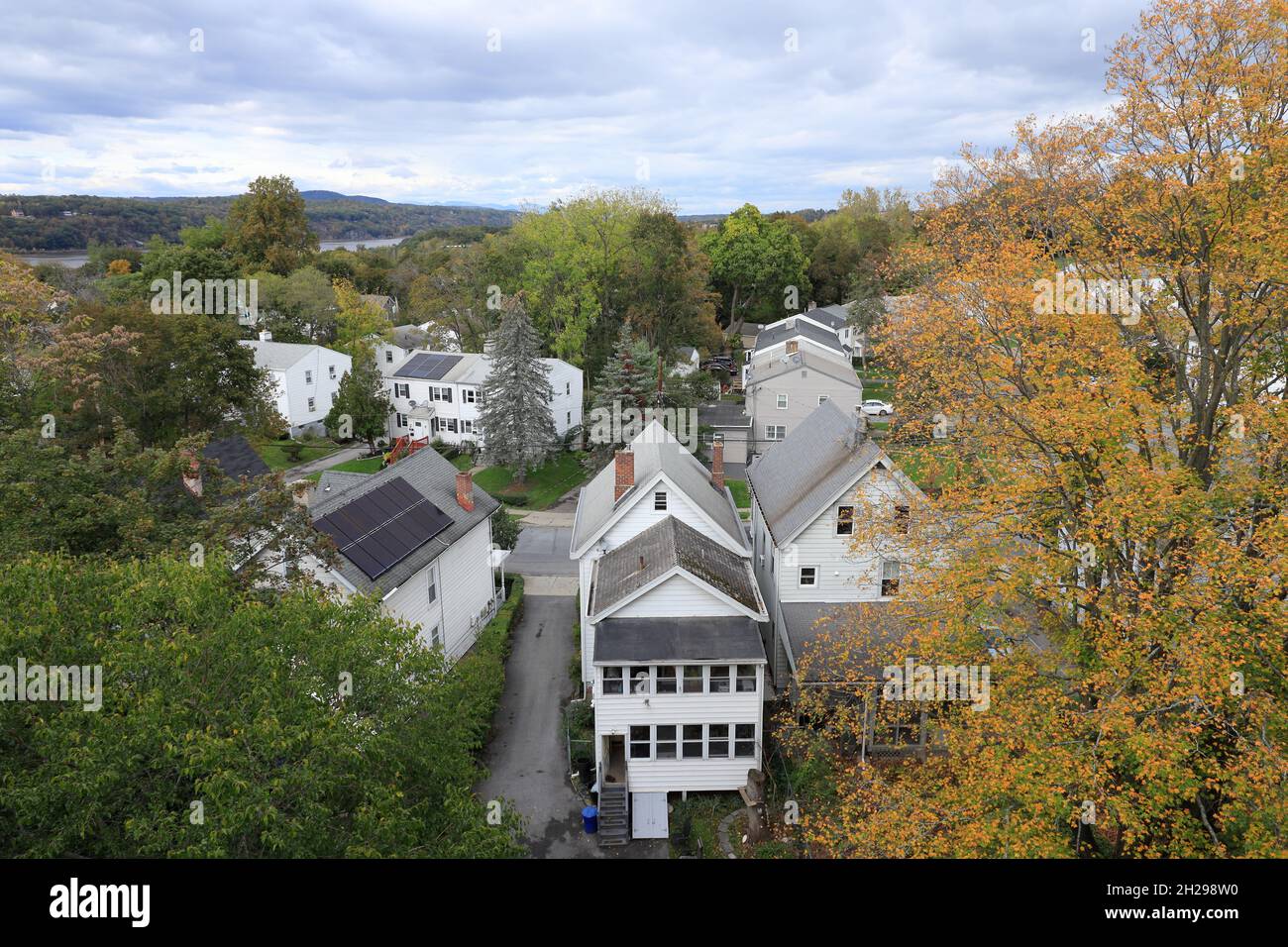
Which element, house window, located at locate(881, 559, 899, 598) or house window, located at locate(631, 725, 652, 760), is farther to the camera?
house window, located at locate(881, 559, 899, 598)

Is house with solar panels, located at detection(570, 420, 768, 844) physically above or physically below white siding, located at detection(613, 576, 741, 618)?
below

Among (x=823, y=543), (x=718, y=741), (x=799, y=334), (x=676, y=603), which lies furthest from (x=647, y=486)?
(x=799, y=334)

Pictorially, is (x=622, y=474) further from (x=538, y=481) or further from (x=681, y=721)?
(x=538, y=481)

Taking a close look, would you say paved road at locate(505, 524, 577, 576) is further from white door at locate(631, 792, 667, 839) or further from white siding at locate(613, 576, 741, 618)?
white door at locate(631, 792, 667, 839)

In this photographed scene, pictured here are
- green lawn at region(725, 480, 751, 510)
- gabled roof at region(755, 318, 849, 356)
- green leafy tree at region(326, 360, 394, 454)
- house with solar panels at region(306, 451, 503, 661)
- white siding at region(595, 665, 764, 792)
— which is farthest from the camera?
gabled roof at region(755, 318, 849, 356)

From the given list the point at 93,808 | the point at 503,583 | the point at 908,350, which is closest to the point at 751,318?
the point at 503,583

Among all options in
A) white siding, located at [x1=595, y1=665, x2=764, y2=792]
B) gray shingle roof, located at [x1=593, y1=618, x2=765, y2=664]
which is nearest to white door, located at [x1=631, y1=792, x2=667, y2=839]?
white siding, located at [x1=595, y1=665, x2=764, y2=792]

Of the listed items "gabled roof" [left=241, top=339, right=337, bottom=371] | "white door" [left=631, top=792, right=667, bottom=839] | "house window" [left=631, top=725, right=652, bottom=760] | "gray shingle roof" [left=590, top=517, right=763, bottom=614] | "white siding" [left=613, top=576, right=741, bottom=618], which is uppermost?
"gabled roof" [left=241, top=339, right=337, bottom=371]
